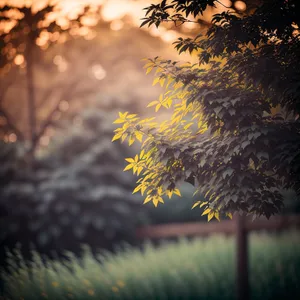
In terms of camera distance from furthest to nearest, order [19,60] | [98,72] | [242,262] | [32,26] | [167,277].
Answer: [98,72] < [19,60] < [32,26] < [167,277] < [242,262]

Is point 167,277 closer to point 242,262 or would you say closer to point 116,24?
point 242,262

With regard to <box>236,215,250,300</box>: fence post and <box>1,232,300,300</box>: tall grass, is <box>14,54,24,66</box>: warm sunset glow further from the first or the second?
<box>236,215,250,300</box>: fence post

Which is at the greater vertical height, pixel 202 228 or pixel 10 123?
pixel 10 123

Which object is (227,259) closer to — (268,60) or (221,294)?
(221,294)

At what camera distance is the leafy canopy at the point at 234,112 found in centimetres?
335

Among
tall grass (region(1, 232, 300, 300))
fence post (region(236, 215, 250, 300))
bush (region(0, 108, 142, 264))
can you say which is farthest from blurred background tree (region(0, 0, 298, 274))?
fence post (region(236, 215, 250, 300))

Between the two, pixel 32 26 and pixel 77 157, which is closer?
pixel 32 26

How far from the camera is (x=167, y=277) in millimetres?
7344

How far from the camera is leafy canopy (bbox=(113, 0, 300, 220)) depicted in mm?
3352

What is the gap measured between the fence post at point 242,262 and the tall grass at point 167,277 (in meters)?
0.45

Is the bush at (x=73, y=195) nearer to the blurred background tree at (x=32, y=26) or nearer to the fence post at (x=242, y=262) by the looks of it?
the blurred background tree at (x=32, y=26)

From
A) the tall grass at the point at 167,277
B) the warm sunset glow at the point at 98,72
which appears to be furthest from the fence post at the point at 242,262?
the warm sunset glow at the point at 98,72

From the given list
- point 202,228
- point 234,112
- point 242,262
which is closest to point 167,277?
point 242,262

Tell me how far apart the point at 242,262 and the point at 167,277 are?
153 cm
